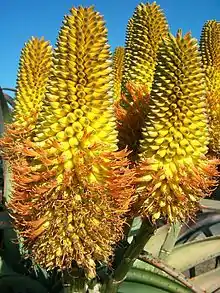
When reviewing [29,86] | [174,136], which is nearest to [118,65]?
[29,86]

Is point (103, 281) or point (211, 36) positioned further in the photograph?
point (211, 36)

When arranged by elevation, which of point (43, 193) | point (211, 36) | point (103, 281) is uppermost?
point (211, 36)

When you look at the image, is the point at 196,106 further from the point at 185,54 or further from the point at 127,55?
the point at 127,55

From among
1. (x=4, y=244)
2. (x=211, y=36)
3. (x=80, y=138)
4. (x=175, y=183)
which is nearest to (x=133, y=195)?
(x=175, y=183)

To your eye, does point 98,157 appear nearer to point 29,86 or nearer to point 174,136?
point 174,136

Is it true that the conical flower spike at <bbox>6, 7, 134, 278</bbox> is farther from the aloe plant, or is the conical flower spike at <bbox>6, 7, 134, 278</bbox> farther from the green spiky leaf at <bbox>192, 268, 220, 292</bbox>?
the green spiky leaf at <bbox>192, 268, 220, 292</bbox>

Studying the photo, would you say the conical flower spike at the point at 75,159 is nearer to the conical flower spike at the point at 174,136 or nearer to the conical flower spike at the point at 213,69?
the conical flower spike at the point at 174,136
